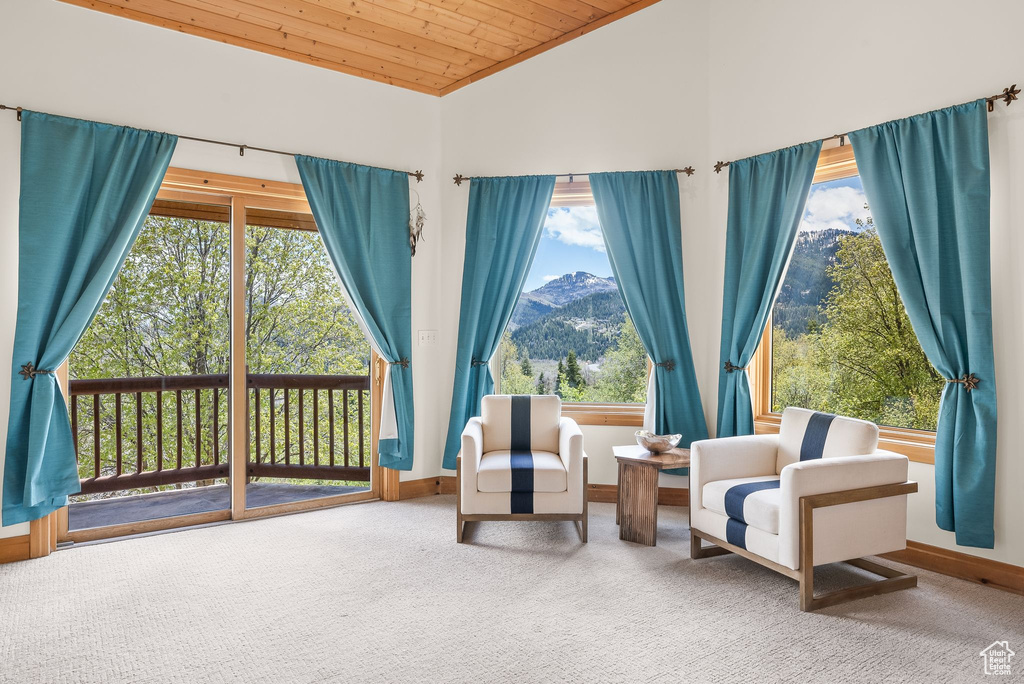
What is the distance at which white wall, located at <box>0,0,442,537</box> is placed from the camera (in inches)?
130

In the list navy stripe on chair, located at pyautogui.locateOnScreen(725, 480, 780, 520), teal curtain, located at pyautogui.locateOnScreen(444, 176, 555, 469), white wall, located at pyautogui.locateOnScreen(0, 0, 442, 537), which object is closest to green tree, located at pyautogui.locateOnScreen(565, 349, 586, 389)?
teal curtain, located at pyautogui.locateOnScreen(444, 176, 555, 469)

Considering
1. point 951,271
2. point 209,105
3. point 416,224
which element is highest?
point 209,105

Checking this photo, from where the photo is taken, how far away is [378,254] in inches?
172

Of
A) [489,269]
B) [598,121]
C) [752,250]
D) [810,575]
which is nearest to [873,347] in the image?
[752,250]

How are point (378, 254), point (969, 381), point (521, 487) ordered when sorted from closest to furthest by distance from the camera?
point (969, 381) → point (521, 487) → point (378, 254)

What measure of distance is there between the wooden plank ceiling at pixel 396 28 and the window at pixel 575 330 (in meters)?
1.04

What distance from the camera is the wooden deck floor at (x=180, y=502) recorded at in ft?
12.1

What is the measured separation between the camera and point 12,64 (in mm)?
3279

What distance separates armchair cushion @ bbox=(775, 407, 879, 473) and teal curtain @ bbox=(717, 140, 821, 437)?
21.3 inches

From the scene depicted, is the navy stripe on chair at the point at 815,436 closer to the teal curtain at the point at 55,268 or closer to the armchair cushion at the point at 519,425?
the armchair cushion at the point at 519,425

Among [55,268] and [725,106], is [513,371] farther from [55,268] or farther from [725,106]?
[55,268]

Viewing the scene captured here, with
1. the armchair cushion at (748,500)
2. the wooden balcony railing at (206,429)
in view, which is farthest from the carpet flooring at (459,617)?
the wooden balcony railing at (206,429)

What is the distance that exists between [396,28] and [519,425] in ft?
8.52

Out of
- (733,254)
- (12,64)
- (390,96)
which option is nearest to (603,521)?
(733,254)
